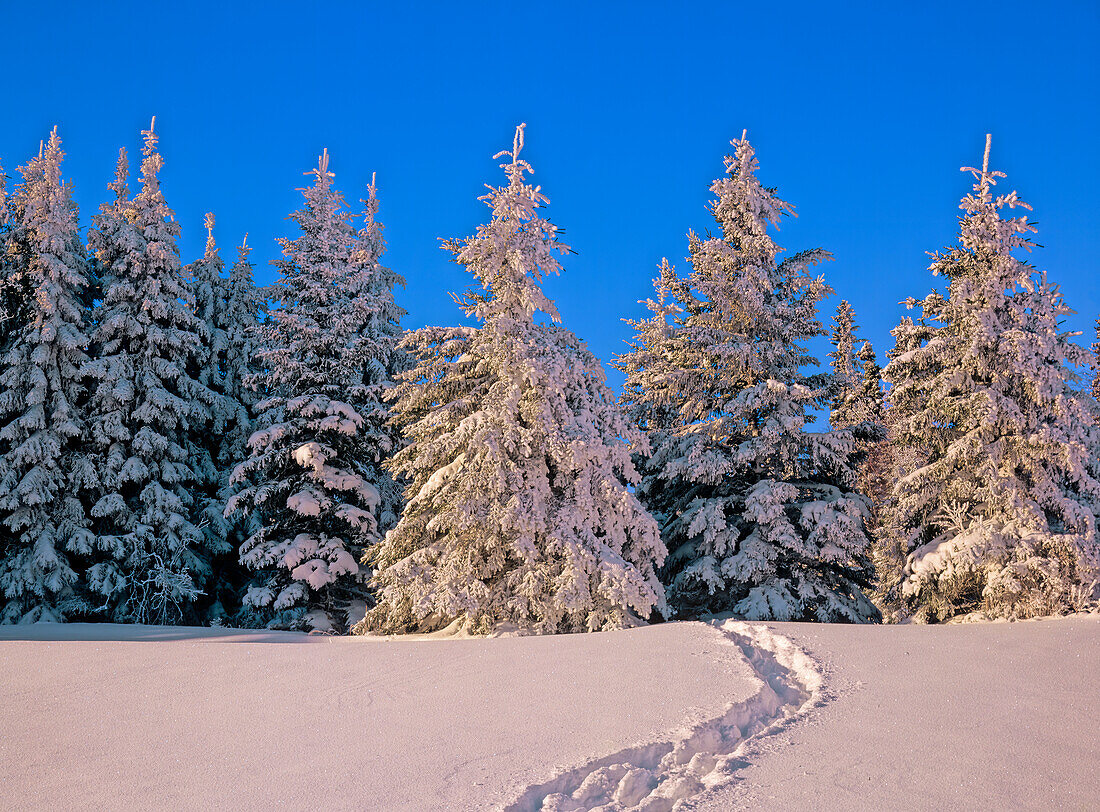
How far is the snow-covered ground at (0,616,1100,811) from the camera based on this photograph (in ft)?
13.5

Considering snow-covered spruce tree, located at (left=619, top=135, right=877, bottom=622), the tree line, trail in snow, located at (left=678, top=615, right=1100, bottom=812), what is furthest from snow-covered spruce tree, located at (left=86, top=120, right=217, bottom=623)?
trail in snow, located at (left=678, top=615, right=1100, bottom=812)

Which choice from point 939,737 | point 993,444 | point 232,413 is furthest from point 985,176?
point 232,413

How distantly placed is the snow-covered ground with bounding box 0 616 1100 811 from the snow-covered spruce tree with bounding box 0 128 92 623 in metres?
10.6

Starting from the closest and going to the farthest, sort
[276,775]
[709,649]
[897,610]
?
[276,775] → [709,649] → [897,610]

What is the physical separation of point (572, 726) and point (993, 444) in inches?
474

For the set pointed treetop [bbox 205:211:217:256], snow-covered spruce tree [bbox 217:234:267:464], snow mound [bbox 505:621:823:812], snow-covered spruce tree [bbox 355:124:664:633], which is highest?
pointed treetop [bbox 205:211:217:256]

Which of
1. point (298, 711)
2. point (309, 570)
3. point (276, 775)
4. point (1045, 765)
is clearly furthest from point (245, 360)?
point (1045, 765)

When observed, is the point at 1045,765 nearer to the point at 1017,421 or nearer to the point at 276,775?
the point at 276,775

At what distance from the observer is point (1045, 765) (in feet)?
14.7

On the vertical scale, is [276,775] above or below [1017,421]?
below

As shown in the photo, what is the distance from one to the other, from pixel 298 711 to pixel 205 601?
17.2 metres

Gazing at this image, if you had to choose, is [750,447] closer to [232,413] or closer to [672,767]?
[672,767]

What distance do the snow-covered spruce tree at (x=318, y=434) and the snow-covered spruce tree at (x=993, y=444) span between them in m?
11.5

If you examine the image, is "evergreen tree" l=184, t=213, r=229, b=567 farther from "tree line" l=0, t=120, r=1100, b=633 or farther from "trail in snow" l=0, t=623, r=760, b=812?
"trail in snow" l=0, t=623, r=760, b=812
